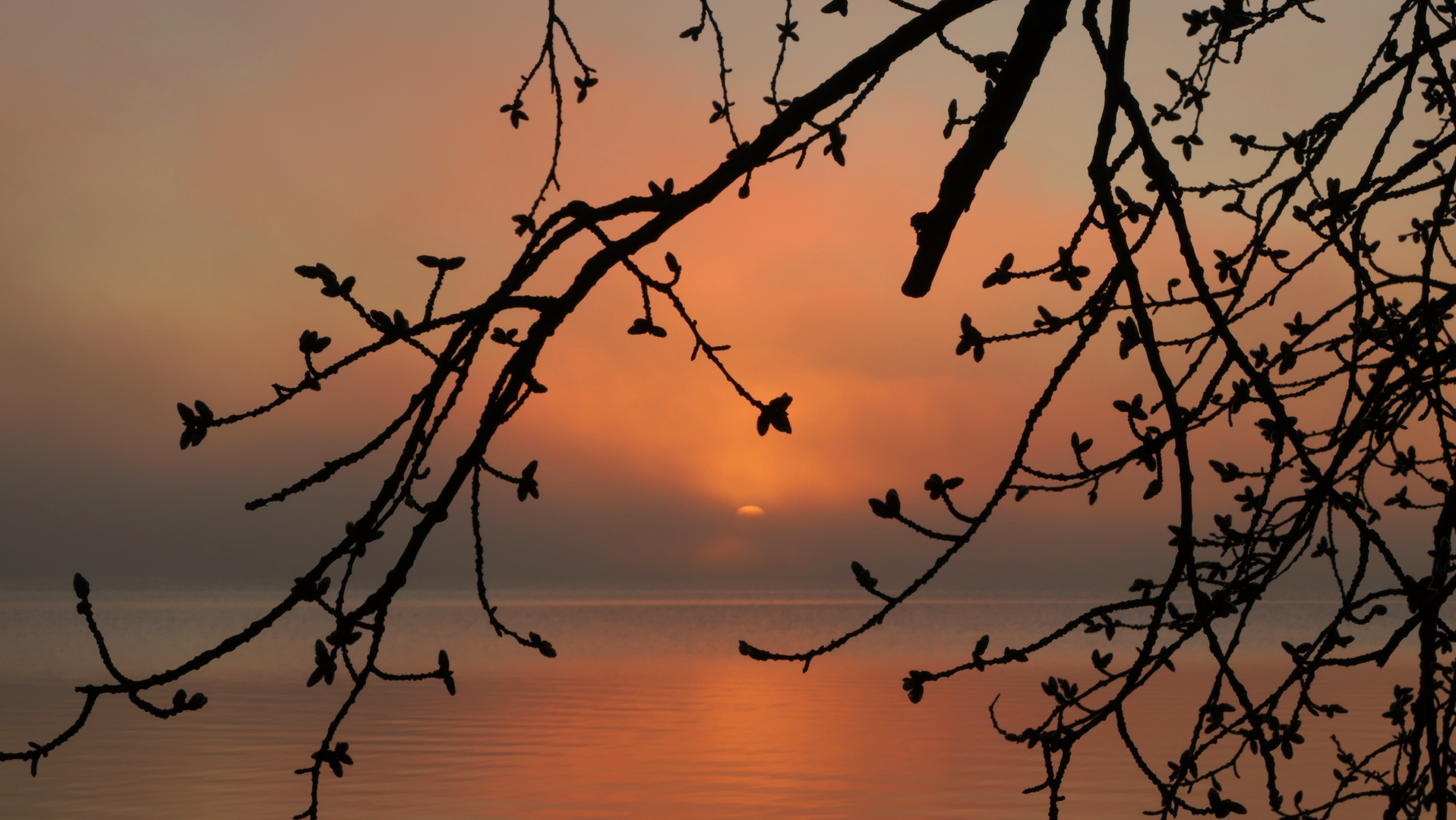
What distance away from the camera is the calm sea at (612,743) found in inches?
559

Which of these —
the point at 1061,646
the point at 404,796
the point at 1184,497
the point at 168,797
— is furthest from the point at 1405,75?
the point at 1061,646

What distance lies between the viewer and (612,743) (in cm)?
1839

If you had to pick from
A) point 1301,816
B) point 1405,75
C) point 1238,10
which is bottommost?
point 1301,816

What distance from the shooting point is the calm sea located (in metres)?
14.2

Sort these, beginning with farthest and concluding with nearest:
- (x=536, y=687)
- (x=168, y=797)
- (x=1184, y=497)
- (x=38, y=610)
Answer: (x=38, y=610) → (x=536, y=687) → (x=168, y=797) → (x=1184, y=497)

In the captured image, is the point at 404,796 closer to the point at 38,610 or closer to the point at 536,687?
the point at 536,687

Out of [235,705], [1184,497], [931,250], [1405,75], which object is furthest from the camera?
[235,705]

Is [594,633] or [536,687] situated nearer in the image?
[536,687]

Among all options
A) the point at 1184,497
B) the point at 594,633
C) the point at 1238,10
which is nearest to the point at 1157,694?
the point at 1238,10

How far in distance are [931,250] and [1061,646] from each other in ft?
191

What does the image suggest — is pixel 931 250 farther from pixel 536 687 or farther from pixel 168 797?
pixel 536 687

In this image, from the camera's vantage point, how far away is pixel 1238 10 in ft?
13.7

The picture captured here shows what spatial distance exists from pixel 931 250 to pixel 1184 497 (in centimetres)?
95

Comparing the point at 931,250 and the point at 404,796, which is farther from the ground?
the point at 931,250
